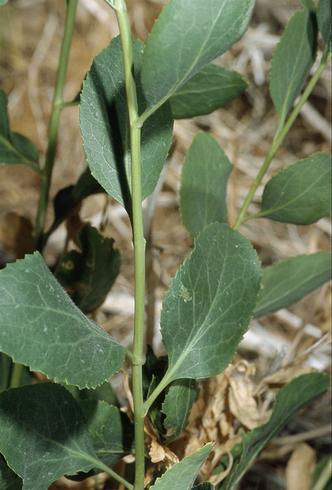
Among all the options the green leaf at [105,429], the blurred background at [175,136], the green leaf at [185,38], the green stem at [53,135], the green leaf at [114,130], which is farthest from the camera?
the blurred background at [175,136]

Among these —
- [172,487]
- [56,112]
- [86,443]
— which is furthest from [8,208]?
[172,487]

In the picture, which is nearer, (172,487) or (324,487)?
(172,487)

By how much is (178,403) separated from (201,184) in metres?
0.27

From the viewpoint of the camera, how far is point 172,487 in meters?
0.64

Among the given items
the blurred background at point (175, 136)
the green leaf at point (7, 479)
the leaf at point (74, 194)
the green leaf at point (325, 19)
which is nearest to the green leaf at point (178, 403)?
the green leaf at point (7, 479)

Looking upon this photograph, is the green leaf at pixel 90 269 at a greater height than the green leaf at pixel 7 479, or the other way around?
the green leaf at pixel 90 269

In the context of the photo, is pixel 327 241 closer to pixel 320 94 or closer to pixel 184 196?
pixel 320 94

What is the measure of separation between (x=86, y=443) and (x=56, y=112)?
14.4 inches

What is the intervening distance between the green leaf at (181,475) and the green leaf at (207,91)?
0.38m

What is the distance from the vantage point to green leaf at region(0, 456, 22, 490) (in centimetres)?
75

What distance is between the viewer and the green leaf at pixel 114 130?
2.18 ft

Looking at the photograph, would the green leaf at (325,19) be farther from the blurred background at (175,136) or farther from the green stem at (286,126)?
the blurred background at (175,136)

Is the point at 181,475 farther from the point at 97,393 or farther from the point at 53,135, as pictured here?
the point at 53,135

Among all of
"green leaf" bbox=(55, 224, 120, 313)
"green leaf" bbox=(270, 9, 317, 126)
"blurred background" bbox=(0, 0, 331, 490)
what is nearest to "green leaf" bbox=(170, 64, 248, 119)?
"green leaf" bbox=(270, 9, 317, 126)
